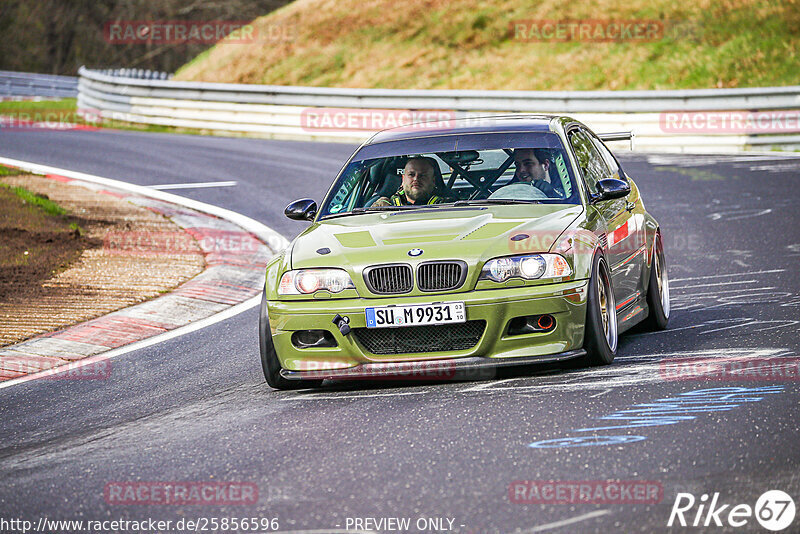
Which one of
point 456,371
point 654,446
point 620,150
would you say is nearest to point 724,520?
point 654,446

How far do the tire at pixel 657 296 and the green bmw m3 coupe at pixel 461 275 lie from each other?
473 mm

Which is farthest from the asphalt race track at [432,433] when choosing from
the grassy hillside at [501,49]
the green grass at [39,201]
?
the grassy hillside at [501,49]

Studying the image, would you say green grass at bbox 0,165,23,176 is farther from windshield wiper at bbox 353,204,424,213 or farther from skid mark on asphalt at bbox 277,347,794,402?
skid mark on asphalt at bbox 277,347,794,402

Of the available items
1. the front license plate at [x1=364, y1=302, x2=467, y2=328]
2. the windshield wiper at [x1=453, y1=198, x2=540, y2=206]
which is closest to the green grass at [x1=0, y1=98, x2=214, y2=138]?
the windshield wiper at [x1=453, y1=198, x2=540, y2=206]

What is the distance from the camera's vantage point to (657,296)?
28.8 feet

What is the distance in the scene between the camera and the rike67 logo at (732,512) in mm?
4344

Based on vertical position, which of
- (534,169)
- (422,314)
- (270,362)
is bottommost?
(270,362)

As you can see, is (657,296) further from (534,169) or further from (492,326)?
(492,326)

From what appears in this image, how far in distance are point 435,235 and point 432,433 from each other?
5.25 ft

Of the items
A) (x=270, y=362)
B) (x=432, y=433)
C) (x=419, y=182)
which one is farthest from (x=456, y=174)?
(x=432, y=433)

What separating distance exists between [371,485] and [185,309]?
5.71 meters

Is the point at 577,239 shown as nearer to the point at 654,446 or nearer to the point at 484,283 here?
the point at 484,283

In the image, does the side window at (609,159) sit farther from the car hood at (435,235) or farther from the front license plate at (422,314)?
the front license plate at (422,314)

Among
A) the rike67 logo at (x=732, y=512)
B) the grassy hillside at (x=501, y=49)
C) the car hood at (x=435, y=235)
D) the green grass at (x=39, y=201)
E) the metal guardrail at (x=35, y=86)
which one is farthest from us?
the metal guardrail at (x=35, y=86)
